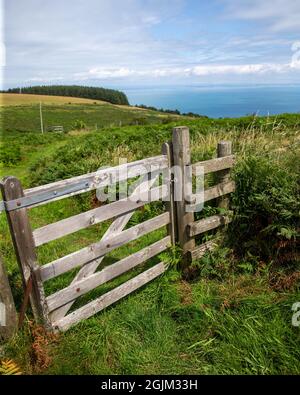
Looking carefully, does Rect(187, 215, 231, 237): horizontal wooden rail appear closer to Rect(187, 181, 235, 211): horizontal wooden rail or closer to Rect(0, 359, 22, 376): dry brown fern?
Rect(187, 181, 235, 211): horizontal wooden rail

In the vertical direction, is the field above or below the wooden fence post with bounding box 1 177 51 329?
below

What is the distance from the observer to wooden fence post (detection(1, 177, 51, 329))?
264cm

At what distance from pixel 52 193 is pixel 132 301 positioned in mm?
1620

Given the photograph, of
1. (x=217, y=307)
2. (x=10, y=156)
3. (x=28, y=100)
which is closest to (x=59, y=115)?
(x=28, y=100)

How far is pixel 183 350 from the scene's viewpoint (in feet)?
10.4

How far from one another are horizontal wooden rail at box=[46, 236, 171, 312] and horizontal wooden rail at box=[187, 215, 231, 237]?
0.42 m

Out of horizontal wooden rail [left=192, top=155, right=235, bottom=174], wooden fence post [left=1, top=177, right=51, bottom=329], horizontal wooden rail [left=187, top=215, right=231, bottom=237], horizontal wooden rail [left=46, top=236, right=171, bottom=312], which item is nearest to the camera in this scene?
wooden fence post [left=1, top=177, right=51, bottom=329]

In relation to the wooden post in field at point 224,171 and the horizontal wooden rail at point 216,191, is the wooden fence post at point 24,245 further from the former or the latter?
the wooden post in field at point 224,171

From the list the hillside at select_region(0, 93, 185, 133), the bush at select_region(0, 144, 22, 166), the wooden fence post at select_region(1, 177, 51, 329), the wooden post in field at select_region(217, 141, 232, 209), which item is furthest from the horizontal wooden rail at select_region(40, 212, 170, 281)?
the hillside at select_region(0, 93, 185, 133)

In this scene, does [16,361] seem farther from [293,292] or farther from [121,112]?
[121,112]

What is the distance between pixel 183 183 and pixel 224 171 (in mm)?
751

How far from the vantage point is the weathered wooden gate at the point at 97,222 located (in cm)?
279
